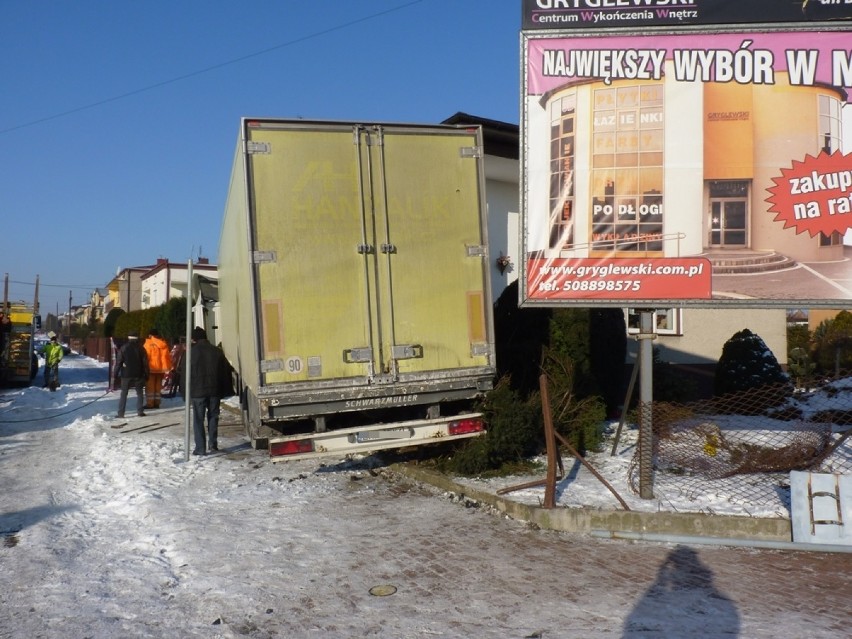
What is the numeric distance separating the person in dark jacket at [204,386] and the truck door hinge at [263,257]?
3.45 m

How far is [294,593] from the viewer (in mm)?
5480

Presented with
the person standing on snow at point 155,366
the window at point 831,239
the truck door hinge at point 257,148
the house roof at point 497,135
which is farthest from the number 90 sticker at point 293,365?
the person standing on snow at point 155,366

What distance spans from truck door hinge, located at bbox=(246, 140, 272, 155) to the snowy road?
3.60 metres

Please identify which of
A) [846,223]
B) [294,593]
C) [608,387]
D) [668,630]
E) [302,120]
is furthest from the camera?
[608,387]

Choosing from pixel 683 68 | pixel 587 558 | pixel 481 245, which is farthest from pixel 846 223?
pixel 587 558

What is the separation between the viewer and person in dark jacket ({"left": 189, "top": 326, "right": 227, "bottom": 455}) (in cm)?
1059

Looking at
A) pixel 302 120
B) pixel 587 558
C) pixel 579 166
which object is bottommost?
pixel 587 558

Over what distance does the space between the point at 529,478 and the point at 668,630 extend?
3.70 metres

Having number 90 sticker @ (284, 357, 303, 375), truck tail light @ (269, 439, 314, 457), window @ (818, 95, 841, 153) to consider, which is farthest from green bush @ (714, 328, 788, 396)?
number 90 sticker @ (284, 357, 303, 375)

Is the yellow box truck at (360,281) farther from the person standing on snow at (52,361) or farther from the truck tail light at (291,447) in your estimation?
the person standing on snow at (52,361)

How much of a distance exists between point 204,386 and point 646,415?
6.05 metres

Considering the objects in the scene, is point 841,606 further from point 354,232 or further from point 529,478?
point 354,232

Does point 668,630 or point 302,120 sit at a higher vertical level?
point 302,120

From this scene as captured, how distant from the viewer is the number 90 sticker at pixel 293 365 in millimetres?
7730
